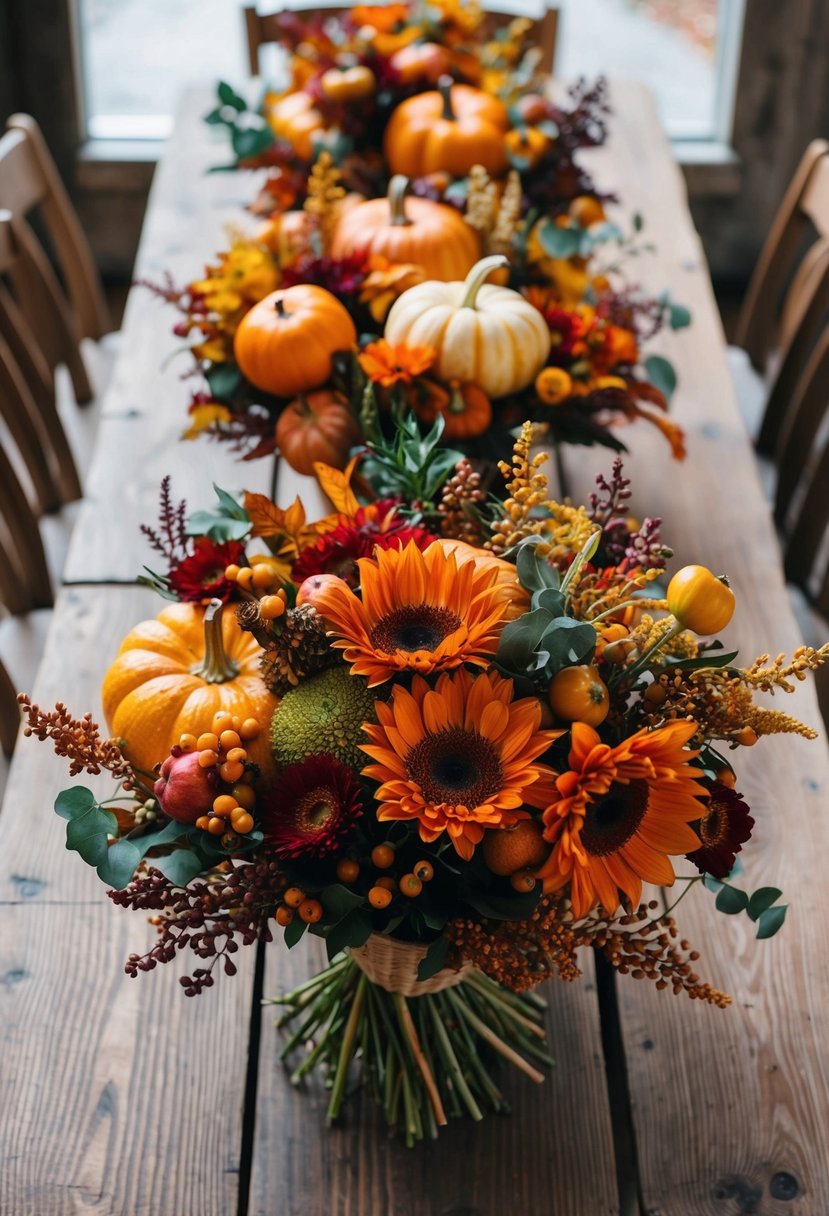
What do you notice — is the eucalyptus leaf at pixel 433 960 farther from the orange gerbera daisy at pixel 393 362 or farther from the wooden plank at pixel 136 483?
the wooden plank at pixel 136 483

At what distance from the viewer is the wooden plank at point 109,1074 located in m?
0.91

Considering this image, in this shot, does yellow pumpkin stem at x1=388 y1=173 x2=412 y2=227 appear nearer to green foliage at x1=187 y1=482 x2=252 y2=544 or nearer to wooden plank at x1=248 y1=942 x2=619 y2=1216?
green foliage at x1=187 y1=482 x2=252 y2=544

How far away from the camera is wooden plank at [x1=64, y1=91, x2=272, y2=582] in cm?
147

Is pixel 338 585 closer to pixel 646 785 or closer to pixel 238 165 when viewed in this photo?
pixel 646 785

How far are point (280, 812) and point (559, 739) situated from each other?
0.57 ft

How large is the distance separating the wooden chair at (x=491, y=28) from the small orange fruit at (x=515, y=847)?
6.72ft

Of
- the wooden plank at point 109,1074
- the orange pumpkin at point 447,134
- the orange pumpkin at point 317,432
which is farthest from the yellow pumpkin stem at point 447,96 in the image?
the wooden plank at point 109,1074

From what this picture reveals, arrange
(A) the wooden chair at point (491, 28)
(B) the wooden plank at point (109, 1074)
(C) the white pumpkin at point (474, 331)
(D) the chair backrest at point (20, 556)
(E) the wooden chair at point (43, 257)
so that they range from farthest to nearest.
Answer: (A) the wooden chair at point (491, 28) → (E) the wooden chair at point (43, 257) → (D) the chair backrest at point (20, 556) → (C) the white pumpkin at point (474, 331) → (B) the wooden plank at point (109, 1074)

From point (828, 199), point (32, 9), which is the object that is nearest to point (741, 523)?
point (828, 199)

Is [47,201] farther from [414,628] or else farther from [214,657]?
[414,628]

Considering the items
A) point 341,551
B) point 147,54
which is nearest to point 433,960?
point 341,551

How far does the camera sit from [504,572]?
0.83 meters

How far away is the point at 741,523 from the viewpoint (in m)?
1.51

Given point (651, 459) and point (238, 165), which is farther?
point (238, 165)
